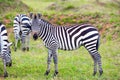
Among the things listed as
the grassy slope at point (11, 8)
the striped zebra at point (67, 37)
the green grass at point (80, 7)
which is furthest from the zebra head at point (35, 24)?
the green grass at point (80, 7)

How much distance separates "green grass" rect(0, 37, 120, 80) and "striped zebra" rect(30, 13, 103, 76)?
596mm

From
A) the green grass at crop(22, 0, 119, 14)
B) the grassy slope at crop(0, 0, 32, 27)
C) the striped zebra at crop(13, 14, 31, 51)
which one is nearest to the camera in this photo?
the striped zebra at crop(13, 14, 31, 51)

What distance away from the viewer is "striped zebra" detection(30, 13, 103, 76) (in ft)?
44.5

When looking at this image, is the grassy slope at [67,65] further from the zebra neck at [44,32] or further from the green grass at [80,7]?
the green grass at [80,7]

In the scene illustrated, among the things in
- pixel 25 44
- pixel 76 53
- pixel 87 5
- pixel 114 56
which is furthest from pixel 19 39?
pixel 87 5

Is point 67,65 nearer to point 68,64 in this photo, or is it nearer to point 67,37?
point 68,64

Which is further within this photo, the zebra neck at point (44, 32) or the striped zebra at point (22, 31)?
the striped zebra at point (22, 31)

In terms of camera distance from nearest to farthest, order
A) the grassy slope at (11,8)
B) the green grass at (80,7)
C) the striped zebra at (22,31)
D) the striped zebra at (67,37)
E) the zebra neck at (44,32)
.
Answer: the striped zebra at (67,37)
the zebra neck at (44,32)
the striped zebra at (22,31)
the grassy slope at (11,8)
the green grass at (80,7)

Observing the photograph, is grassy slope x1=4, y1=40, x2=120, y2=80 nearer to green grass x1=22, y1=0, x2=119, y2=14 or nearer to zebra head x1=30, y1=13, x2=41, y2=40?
zebra head x1=30, y1=13, x2=41, y2=40

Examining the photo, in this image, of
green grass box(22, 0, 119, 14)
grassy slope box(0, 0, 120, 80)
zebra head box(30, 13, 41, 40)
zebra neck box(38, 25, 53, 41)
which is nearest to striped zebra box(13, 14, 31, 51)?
grassy slope box(0, 0, 120, 80)

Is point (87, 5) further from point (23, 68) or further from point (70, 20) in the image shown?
point (23, 68)

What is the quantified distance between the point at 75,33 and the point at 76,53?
524cm

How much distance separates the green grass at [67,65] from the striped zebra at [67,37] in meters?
0.60

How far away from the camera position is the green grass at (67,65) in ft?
44.7
